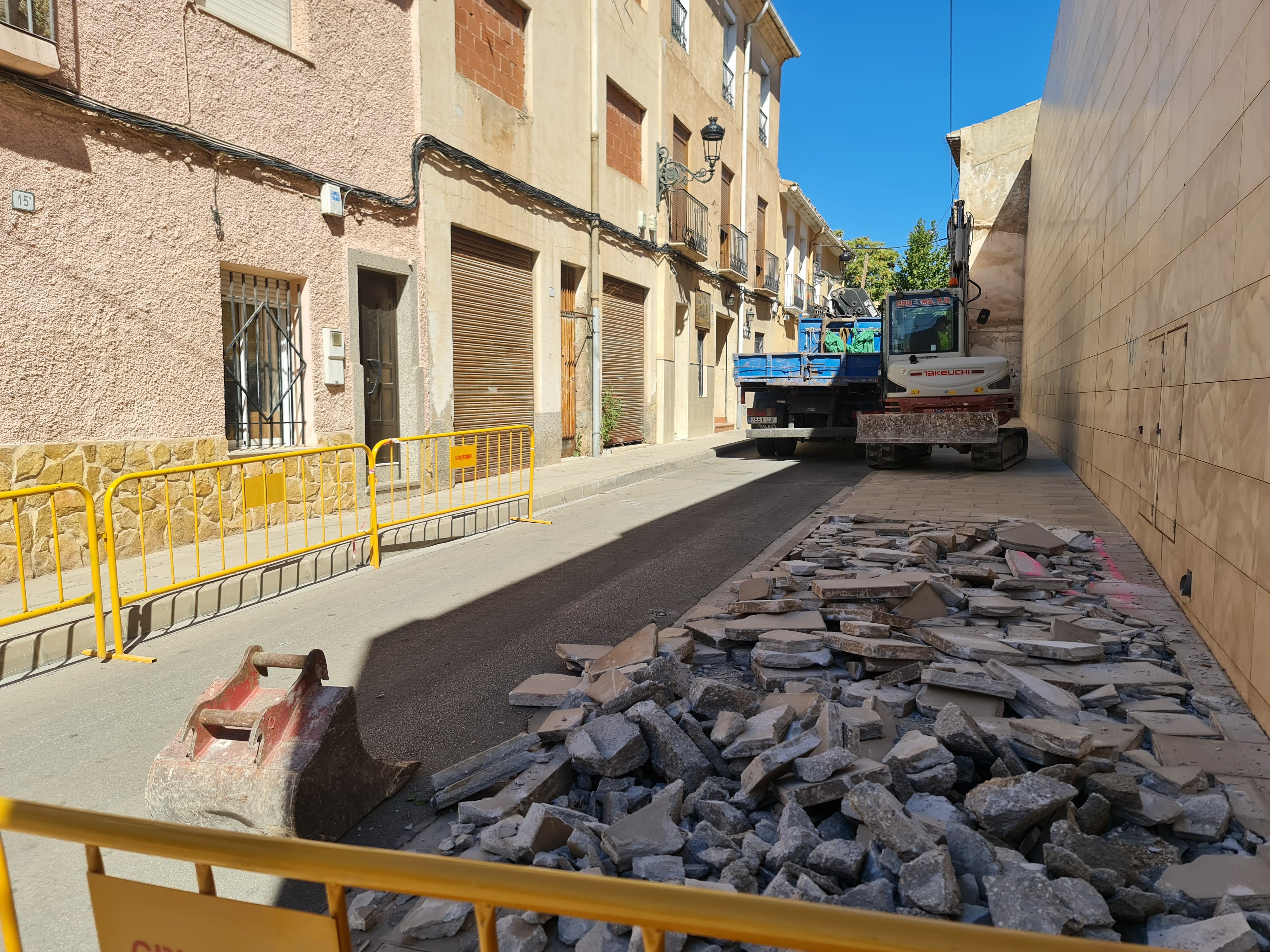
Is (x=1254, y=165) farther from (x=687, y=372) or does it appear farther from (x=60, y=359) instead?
(x=687, y=372)

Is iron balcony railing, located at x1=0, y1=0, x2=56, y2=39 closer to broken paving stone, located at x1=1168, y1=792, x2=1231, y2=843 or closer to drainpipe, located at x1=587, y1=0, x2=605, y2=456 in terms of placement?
broken paving stone, located at x1=1168, y1=792, x2=1231, y2=843

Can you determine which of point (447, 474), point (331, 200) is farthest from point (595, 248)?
point (331, 200)

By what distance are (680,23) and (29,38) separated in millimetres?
17841

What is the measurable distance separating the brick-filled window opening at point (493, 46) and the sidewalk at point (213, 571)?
644 cm

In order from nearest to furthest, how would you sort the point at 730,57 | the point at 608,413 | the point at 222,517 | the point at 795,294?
the point at 222,517 < the point at 608,413 < the point at 730,57 < the point at 795,294

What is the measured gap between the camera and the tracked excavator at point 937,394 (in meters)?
13.6

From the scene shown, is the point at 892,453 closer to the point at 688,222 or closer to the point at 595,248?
the point at 595,248

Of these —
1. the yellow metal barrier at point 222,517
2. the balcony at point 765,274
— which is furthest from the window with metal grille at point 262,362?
the balcony at point 765,274

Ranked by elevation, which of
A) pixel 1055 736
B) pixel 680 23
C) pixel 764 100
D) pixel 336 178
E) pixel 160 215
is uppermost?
pixel 764 100

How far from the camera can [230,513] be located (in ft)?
27.4

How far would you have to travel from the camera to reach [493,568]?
749 cm

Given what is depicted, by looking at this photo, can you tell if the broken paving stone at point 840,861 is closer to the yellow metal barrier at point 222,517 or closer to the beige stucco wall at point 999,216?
the yellow metal barrier at point 222,517

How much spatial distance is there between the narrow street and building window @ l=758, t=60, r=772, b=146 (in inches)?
907

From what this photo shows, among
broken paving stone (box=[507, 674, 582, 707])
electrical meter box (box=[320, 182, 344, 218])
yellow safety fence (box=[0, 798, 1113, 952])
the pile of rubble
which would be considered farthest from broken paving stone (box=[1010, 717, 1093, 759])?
electrical meter box (box=[320, 182, 344, 218])
